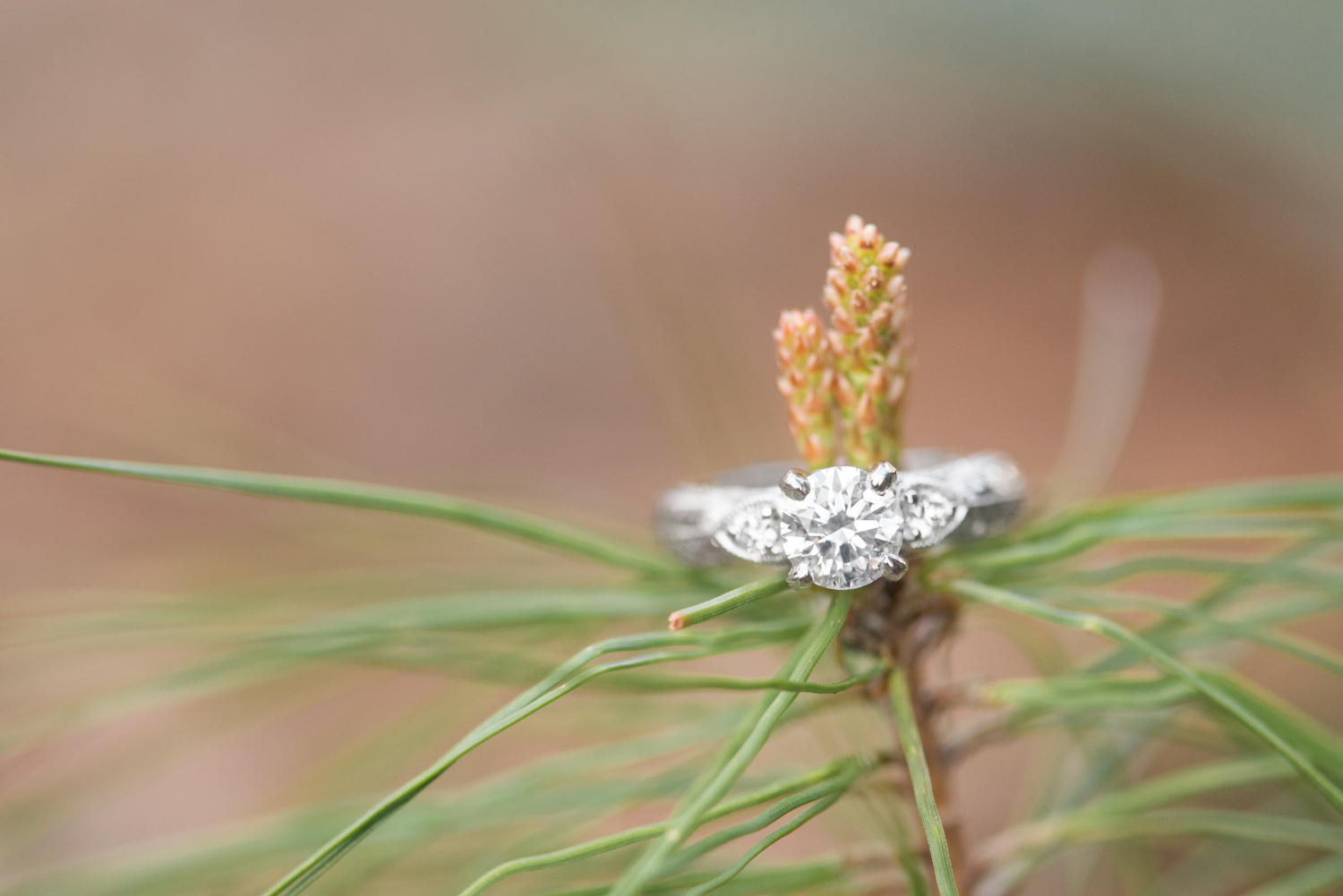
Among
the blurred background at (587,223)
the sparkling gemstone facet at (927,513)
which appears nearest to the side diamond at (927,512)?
the sparkling gemstone facet at (927,513)

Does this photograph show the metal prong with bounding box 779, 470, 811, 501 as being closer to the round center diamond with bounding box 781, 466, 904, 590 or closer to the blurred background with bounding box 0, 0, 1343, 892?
the round center diamond with bounding box 781, 466, 904, 590

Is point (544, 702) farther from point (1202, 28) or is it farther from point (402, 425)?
point (1202, 28)

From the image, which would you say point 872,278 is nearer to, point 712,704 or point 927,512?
point 927,512

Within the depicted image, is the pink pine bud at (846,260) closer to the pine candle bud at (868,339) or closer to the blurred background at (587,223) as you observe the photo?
the pine candle bud at (868,339)

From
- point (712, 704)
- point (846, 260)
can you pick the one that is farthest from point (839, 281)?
point (712, 704)

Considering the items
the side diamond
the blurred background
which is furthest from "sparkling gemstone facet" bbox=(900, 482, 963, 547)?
the blurred background
